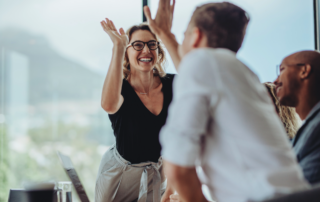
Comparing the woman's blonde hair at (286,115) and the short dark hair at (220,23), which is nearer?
the short dark hair at (220,23)

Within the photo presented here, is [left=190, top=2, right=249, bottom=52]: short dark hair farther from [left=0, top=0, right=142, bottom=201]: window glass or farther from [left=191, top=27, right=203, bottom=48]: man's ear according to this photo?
[left=0, top=0, right=142, bottom=201]: window glass

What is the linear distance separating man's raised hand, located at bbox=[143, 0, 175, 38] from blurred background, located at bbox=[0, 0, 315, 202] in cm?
211

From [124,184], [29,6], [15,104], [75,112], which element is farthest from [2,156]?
[124,184]

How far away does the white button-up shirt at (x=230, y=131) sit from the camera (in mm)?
724

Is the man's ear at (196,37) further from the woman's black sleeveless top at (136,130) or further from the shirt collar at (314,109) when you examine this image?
the woman's black sleeveless top at (136,130)

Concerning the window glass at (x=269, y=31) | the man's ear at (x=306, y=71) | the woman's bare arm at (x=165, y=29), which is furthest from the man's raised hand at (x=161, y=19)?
the window glass at (x=269, y=31)

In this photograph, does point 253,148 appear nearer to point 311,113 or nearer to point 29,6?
point 311,113

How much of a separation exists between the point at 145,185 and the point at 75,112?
1896 mm

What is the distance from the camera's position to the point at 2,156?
348 cm

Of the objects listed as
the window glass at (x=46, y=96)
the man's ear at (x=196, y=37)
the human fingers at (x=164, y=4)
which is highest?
the human fingers at (x=164, y=4)

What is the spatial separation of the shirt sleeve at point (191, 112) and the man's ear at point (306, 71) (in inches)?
22.8

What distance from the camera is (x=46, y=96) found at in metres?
3.50

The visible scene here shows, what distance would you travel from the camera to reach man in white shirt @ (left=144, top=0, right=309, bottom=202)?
2.38 ft

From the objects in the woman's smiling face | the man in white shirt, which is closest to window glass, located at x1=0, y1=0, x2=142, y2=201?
the woman's smiling face
